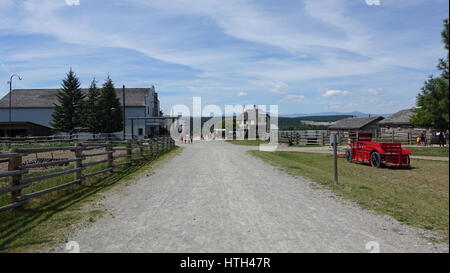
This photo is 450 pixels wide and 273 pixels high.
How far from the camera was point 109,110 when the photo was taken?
60312mm

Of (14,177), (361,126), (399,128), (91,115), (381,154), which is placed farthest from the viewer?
(361,126)

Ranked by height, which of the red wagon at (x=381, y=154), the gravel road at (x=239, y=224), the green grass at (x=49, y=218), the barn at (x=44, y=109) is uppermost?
the barn at (x=44, y=109)

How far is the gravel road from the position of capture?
504 centimetres

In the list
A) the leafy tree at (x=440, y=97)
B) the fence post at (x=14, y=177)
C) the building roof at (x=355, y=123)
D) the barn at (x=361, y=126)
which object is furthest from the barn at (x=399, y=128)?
the leafy tree at (x=440, y=97)

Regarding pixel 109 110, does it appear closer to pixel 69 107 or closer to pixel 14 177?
pixel 69 107

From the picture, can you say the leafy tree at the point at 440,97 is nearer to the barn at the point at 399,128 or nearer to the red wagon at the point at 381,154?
the red wagon at the point at 381,154

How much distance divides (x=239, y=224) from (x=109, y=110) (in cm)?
5789

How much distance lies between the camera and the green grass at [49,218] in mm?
5555

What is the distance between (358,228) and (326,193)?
12.2 feet

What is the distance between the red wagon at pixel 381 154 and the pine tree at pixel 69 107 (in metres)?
49.7

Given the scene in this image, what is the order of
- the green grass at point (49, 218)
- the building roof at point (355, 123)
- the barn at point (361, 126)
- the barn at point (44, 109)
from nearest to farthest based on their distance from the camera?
the green grass at point (49, 218) < the barn at point (361, 126) < the building roof at point (355, 123) < the barn at point (44, 109)

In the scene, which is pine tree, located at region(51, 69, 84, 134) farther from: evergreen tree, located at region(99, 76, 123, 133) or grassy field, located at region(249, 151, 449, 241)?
grassy field, located at region(249, 151, 449, 241)

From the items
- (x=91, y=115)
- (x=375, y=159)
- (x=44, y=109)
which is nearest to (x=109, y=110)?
(x=91, y=115)

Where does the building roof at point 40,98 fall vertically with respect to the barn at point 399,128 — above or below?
above
